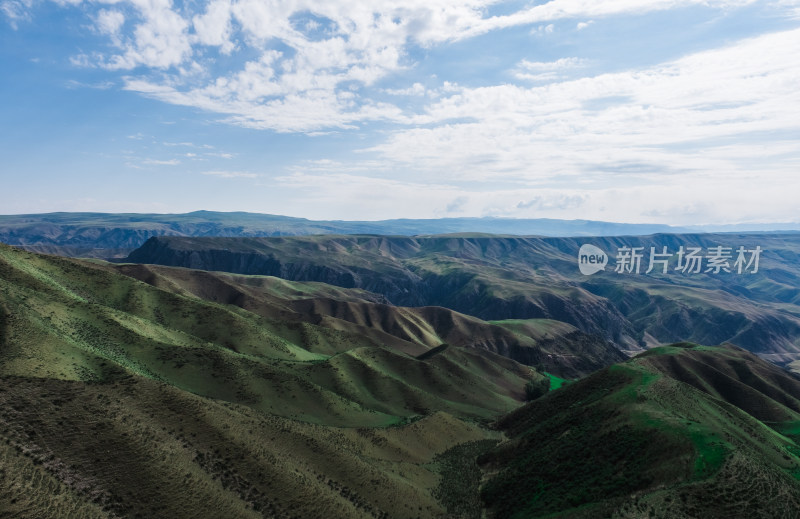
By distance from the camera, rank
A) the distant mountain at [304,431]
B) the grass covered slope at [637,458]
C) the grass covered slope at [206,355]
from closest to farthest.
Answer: the grass covered slope at [637,458] < the distant mountain at [304,431] < the grass covered slope at [206,355]

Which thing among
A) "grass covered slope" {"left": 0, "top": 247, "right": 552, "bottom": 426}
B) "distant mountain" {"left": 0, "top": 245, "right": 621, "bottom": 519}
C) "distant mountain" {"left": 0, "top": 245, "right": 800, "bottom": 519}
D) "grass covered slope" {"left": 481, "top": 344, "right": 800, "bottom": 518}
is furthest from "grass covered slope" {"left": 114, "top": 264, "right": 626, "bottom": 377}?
"grass covered slope" {"left": 481, "top": 344, "right": 800, "bottom": 518}

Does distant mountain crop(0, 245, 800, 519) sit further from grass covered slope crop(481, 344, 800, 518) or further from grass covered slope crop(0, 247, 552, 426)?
grass covered slope crop(0, 247, 552, 426)

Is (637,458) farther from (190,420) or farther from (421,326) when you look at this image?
(421,326)

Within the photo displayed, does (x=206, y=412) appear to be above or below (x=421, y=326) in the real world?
above

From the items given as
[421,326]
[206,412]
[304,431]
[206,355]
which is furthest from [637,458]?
[421,326]

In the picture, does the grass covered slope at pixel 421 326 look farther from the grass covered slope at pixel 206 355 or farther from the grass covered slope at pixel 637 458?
the grass covered slope at pixel 637 458

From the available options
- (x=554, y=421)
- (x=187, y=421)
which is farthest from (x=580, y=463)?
(x=187, y=421)

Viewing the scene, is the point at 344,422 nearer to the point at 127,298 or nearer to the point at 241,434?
the point at 241,434

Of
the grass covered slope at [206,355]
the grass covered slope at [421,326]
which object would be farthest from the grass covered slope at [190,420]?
the grass covered slope at [421,326]

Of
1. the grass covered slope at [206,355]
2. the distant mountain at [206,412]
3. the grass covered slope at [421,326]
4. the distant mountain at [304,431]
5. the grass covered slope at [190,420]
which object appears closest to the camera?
the grass covered slope at [190,420]
